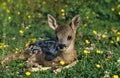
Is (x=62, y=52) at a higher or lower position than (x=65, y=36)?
lower

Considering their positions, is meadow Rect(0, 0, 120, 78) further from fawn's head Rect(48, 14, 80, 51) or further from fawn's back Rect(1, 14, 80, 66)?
fawn's head Rect(48, 14, 80, 51)

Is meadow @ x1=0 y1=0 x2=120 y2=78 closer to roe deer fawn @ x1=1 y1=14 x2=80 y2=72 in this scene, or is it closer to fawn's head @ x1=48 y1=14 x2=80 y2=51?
roe deer fawn @ x1=1 y1=14 x2=80 y2=72

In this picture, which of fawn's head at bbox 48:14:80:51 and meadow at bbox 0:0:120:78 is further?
fawn's head at bbox 48:14:80:51

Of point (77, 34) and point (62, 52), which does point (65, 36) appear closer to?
point (62, 52)

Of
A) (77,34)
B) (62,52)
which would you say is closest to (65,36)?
(62,52)

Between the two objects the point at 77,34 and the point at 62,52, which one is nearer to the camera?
the point at 62,52

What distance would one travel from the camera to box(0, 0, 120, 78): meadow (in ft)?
26.5

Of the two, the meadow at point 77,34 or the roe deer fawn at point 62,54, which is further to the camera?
the roe deer fawn at point 62,54

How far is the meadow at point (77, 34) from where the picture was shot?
26.5ft

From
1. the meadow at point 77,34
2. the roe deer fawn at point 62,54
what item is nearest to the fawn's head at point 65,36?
the roe deer fawn at point 62,54

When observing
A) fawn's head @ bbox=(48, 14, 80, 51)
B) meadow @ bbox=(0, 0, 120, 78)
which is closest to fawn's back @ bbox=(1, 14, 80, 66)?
fawn's head @ bbox=(48, 14, 80, 51)

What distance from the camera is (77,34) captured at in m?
10.8

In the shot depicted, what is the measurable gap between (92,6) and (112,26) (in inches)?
63.2

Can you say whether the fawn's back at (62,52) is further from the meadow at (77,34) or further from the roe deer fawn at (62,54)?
the meadow at (77,34)
